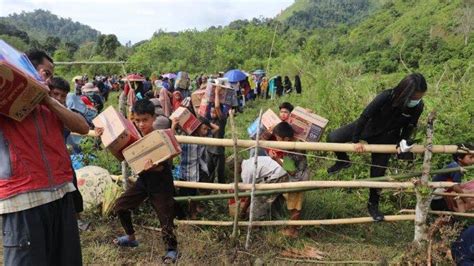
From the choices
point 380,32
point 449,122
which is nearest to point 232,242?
point 449,122

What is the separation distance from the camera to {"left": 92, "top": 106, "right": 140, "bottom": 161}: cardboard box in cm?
321

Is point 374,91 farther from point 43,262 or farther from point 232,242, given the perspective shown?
point 43,262

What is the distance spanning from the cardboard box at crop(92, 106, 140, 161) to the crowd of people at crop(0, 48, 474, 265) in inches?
4.3

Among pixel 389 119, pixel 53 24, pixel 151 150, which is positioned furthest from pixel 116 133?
pixel 53 24

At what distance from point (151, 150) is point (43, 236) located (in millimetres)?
1154

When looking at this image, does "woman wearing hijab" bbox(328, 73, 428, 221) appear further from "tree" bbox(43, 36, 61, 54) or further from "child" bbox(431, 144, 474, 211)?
"tree" bbox(43, 36, 61, 54)

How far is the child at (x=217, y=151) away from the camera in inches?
185

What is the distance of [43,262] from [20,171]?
490 millimetres

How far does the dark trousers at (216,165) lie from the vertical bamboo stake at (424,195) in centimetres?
226

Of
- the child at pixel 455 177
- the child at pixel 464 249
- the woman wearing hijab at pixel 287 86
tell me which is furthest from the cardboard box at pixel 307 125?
the woman wearing hijab at pixel 287 86

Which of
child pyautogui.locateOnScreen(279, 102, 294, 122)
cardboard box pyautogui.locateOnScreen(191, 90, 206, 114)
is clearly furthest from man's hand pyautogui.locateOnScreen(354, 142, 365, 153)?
cardboard box pyautogui.locateOnScreen(191, 90, 206, 114)

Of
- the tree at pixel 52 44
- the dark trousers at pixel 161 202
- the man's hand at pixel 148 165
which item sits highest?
the tree at pixel 52 44

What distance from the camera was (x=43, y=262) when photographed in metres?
2.11

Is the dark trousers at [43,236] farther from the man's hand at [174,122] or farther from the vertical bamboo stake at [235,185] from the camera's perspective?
the man's hand at [174,122]
